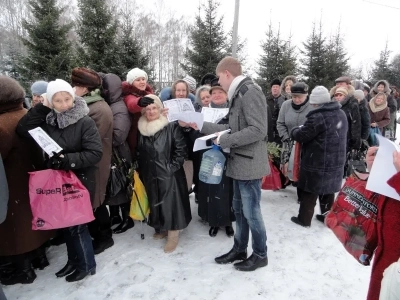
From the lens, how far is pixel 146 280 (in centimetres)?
296

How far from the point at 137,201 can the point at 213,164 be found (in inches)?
44.1

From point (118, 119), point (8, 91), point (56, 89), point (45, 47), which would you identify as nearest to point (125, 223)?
point (118, 119)

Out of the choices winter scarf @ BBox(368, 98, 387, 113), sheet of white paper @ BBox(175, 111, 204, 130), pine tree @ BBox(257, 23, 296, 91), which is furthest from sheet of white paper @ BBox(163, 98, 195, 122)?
pine tree @ BBox(257, 23, 296, 91)

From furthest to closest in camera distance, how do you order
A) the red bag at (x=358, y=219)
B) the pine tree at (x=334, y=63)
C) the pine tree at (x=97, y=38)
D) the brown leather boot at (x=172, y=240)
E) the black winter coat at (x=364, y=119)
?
the pine tree at (x=334, y=63)
the pine tree at (x=97, y=38)
the black winter coat at (x=364, y=119)
the brown leather boot at (x=172, y=240)
the red bag at (x=358, y=219)

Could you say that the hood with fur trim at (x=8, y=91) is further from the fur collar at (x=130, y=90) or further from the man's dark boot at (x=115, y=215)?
the man's dark boot at (x=115, y=215)

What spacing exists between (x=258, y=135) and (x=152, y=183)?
1.44 metres

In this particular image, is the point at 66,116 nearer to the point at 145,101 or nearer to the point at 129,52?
the point at 145,101

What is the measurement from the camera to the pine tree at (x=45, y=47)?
12789 mm

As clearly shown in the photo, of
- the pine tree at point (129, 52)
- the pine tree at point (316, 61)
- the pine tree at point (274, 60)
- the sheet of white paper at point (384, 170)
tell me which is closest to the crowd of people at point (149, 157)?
the sheet of white paper at point (384, 170)

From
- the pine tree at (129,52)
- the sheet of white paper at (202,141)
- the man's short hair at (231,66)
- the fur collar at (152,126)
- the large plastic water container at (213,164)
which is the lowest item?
the large plastic water container at (213,164)

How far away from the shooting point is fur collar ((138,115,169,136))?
10.9 ft

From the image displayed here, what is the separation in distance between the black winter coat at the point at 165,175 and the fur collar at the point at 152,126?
0.05 m

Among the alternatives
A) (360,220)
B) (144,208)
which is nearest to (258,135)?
(360,220)

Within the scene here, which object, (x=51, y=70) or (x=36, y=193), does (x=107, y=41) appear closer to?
(x=51, y=70)
